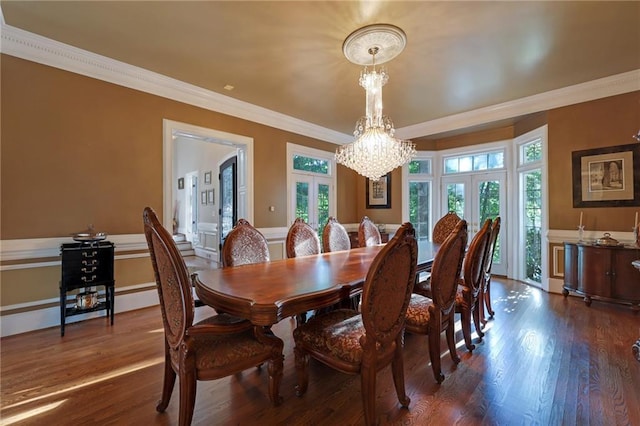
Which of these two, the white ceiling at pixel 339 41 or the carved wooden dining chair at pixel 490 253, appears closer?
the white ceiling at pixel 339 41

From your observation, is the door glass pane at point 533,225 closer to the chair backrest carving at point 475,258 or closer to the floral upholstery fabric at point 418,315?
the chair backrest carving at point 475,258

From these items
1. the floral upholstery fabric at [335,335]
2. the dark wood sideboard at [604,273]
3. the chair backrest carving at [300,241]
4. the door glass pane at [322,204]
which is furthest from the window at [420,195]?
the floral upholstery fabric at [335,335]

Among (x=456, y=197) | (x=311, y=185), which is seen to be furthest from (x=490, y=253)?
(x=311, y=185)

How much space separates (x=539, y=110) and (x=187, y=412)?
5.40m

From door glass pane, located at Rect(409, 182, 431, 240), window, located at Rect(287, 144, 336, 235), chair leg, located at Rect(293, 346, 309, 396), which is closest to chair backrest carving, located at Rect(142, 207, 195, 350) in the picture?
chair leg, located at Rect(293, 346, 309, 396)

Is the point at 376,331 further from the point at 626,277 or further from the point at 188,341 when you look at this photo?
the point at 626,277

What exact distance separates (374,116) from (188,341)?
2.69 metres

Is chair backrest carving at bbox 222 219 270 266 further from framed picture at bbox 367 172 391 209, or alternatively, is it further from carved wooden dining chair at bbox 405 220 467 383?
framed picture at bbox 367 172 391 209

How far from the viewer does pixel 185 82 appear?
146 inches

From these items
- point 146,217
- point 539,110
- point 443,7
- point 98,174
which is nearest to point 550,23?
point 443,7

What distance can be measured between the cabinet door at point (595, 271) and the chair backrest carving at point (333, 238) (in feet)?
9.85

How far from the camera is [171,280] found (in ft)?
4.79

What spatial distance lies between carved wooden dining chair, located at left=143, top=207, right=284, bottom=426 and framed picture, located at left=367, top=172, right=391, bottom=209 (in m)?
5.04

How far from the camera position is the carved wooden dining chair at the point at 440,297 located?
6.33 feet
